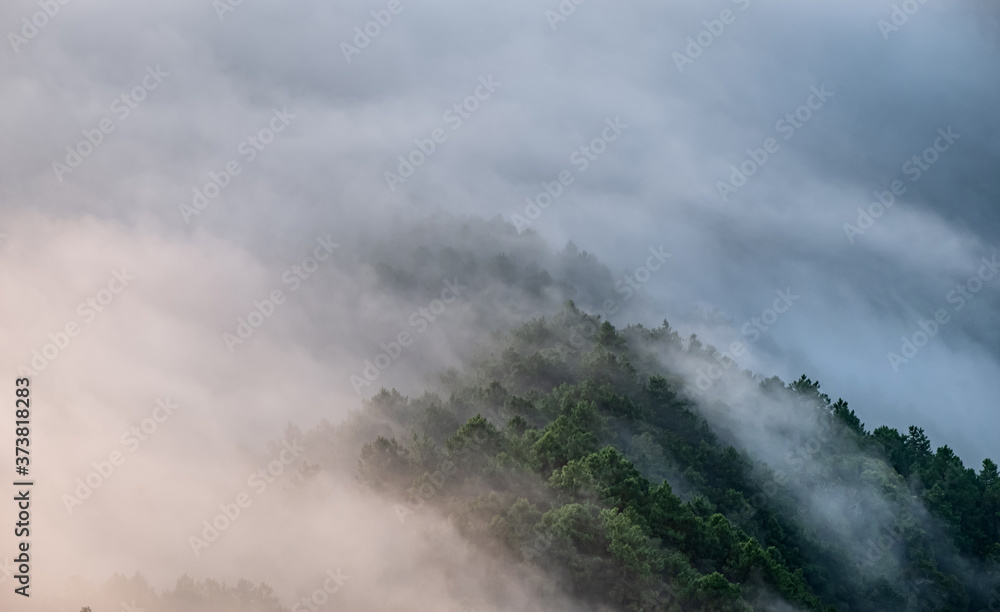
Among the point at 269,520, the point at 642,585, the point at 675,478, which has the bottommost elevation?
the point at 269,520

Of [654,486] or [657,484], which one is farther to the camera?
[657,484]

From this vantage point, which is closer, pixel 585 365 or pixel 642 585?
pixel 642 585

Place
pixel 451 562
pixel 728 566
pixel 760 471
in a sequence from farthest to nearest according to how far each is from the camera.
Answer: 1. pixel 760 471
2. pixel 728 566
3. pixel 451 562

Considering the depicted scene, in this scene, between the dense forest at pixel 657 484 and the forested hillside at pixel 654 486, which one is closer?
the dense forest at pixel 657 484

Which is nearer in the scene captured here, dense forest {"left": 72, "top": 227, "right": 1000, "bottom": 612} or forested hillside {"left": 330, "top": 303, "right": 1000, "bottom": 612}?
dense forest {"left": 72, "top": 227, "right": 1000, "bottom": 612}

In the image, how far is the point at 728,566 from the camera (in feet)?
184

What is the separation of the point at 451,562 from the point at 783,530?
27050 mm

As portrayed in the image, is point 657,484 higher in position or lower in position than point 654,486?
higher

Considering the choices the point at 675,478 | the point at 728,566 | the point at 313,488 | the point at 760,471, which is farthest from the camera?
the point at 760,471

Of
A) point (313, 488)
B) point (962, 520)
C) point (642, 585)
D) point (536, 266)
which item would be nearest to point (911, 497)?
point (962, 520)

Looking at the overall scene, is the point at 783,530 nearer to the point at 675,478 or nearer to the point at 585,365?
the point at 675,478

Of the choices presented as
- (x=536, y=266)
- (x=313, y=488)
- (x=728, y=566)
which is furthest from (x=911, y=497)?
(x=536, y=266)

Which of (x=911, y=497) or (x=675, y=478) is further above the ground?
(x=911, y=497)

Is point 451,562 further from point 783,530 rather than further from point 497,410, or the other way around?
point 783,530
